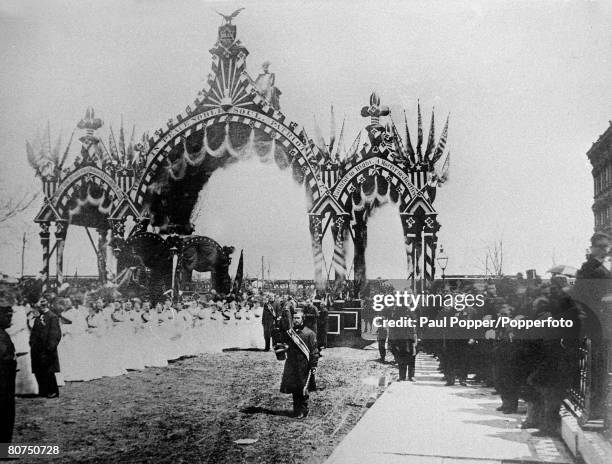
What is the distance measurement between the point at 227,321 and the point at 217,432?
1076 millimetres

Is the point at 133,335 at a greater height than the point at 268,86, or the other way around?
the point at 268,86

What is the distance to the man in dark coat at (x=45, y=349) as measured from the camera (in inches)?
214

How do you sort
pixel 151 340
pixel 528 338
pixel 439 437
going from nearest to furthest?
pixel 439 437 → pixel 528 338 → pixel 151 340

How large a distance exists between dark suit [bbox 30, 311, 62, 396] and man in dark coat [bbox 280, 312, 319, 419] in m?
2.17

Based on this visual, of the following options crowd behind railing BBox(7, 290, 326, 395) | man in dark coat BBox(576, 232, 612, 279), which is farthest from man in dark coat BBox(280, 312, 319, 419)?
man in dark coat BBox(576, 232, 612, 279)

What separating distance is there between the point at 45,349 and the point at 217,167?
227cm

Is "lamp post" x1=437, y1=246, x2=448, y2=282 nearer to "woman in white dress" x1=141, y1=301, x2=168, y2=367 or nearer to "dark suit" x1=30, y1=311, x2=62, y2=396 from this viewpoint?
"woman in white dress" x1=141, y1=301, x2=168, y2=367

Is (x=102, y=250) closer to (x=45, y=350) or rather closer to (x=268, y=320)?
(x=45, y=350)

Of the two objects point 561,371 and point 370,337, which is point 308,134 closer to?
point 370,337

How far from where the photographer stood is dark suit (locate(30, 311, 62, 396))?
543cm

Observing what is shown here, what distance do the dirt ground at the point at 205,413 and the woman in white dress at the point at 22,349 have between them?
14 centimetres

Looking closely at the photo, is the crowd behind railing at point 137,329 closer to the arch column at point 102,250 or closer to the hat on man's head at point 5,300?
the arch column at point 102,250

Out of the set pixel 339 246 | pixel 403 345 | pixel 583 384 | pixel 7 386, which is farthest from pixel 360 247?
pixel 7 386

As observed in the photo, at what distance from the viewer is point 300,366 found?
4801 millimetres
